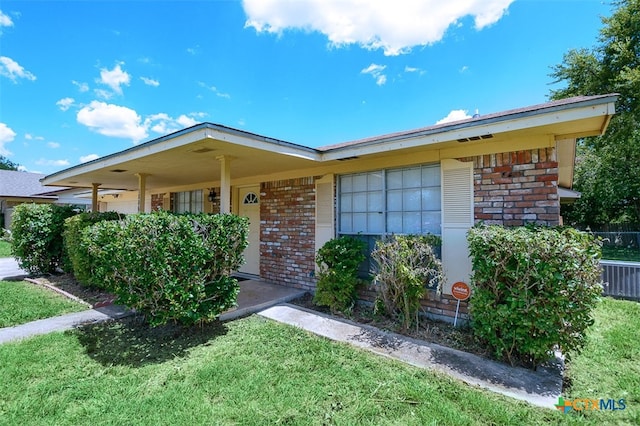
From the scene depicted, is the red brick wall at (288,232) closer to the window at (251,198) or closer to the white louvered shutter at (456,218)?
the window at (251,198)

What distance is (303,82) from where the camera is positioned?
1222 cm

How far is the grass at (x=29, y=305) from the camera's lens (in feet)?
16.3

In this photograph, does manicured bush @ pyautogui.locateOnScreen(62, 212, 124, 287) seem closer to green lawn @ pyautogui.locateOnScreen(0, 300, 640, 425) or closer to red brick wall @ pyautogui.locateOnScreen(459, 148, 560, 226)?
green lawn @ pyautogui.locateOnScreen(0, 300, 640, 425)

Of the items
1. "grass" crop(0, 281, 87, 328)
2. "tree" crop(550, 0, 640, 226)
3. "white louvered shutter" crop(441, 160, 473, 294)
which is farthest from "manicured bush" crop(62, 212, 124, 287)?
"tree" crop(550, 0, 640, 226)

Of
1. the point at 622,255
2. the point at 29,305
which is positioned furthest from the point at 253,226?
the point at 622,255

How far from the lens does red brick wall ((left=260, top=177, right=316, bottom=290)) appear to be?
641 centimetres

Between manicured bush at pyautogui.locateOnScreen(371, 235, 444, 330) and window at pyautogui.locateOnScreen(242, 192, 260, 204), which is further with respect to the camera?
window at pyautogui.locateOnScreen(242, 192, 260, 204)

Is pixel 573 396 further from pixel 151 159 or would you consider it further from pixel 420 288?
pixel 151 159

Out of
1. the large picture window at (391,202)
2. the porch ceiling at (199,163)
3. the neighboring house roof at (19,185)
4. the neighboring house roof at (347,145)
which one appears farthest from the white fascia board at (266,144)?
the neighboring house roof at (19,185)

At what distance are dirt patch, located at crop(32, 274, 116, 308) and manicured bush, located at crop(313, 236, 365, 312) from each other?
419 centimetres

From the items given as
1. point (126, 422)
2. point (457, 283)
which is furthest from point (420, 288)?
point (126, 422)

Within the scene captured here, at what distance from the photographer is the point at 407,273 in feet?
13.5

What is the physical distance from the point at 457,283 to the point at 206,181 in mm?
7106

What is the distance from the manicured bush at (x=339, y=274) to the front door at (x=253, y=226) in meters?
3.08
